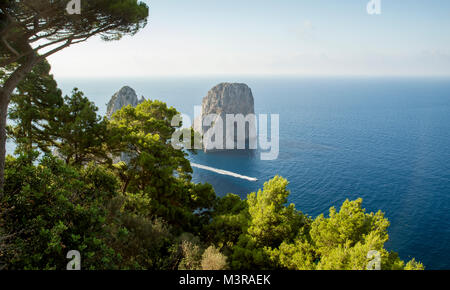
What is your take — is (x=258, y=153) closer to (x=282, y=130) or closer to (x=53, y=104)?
(x=282, y=130)

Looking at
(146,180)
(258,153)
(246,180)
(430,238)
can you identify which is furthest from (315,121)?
(146,180)

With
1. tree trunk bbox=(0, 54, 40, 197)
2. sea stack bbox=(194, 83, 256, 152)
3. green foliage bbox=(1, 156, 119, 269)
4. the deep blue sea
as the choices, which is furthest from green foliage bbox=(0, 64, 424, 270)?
sea stack bbox=(194, 83, 256, 152)

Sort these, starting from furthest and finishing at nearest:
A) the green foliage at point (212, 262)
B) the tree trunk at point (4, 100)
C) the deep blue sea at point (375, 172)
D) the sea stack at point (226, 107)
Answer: the sea stack at point (226, 107)
the deep blue sea at point (375, 172)
the green foliage at point (212, 262)
the tree trunk at point (4, 100)

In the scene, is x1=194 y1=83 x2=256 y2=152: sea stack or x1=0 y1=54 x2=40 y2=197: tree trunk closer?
x1=0 y1=54 x2=40 y2=197: tree trunk

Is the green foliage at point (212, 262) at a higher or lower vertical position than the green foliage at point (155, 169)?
lower

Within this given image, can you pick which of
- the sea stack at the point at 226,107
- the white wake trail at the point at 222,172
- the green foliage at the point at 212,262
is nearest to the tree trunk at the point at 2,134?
the green foliage at the point at 212,262

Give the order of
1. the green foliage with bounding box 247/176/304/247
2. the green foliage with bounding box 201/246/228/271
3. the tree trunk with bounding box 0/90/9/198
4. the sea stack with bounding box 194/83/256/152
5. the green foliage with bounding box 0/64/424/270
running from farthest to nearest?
the sea stack with bounding box 194/83/256/152
the green foliage with bounding box 247/176/304/247
the green foliage with bounding box 201/246/228/271
the tree trunk with bounding box 0/90/9/198
the green foliage with bounding box 0/64/424/270

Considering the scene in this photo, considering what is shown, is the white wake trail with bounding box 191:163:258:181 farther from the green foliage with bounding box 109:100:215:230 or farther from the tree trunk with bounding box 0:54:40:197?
the tree trunk with bounding box 0:54:40:197

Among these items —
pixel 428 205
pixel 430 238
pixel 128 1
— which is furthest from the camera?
pixel 428 205

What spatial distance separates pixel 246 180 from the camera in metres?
55.9

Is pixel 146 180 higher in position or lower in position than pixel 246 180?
higher

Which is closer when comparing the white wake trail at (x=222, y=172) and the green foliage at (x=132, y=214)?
the green foliage at (x=132, y=214)

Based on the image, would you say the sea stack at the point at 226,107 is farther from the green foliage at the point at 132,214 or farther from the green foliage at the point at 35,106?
the green foliage at the point at 35,106
